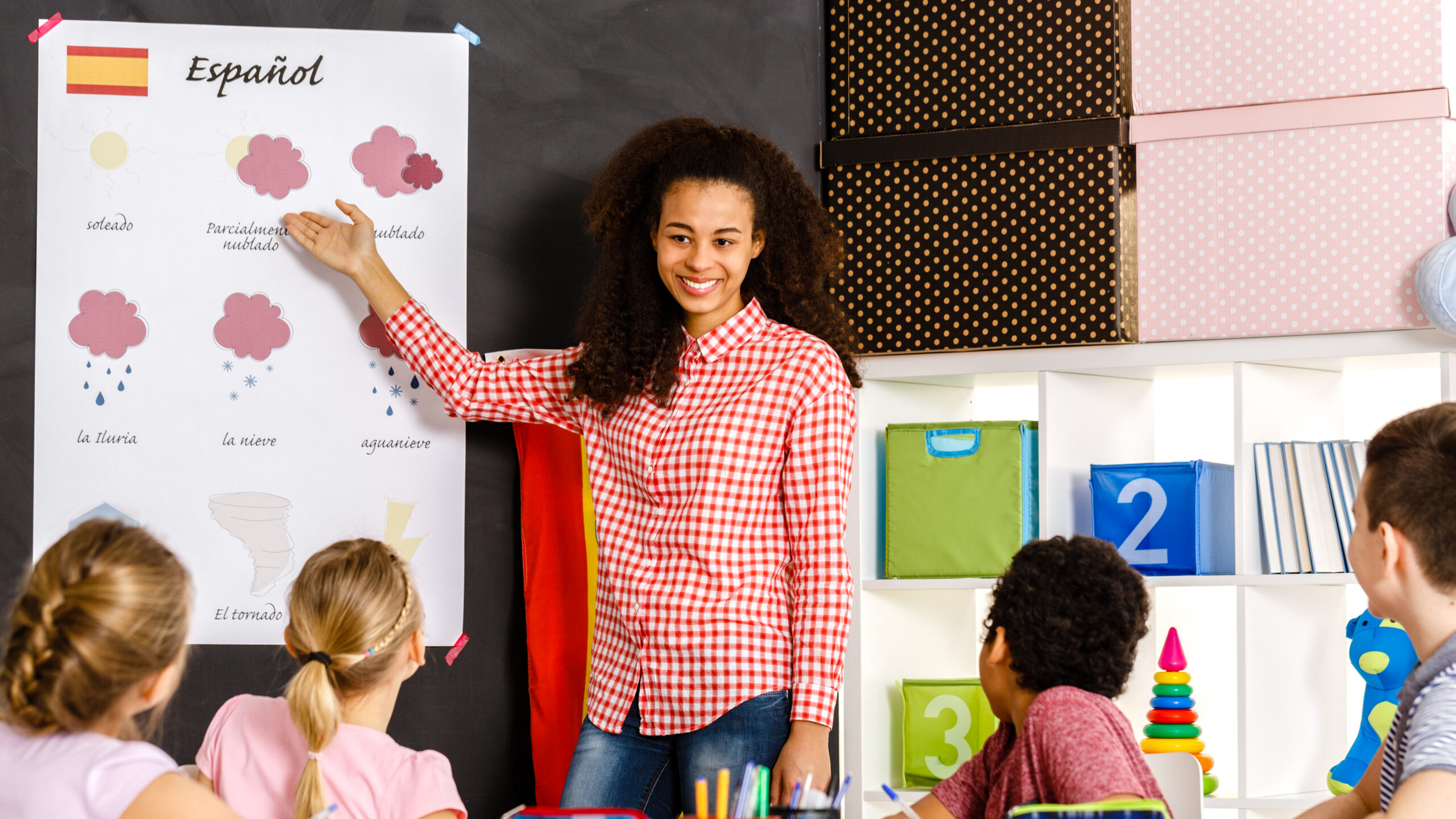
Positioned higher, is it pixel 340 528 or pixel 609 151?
pixel 609 151

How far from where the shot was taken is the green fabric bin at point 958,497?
2.49 m

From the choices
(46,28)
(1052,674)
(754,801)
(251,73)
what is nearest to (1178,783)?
(1052,674)

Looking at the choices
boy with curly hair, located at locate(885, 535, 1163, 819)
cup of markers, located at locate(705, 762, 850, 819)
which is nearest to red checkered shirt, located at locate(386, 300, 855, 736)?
boy with curly hair, located at locate(885, 535, 1163, 819)

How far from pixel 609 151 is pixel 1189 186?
3.29ft

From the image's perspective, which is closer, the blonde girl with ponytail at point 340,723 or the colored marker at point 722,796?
the colored marker at point 722,796

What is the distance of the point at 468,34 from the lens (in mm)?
2232

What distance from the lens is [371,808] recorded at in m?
1.53

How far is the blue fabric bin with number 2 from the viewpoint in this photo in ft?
7.75

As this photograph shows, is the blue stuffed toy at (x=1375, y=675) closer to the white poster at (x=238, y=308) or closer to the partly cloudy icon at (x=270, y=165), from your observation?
the white poster at (x=238, y=308)

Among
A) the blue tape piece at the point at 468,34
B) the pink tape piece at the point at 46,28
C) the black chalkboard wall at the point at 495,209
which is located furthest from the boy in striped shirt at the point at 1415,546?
the pink tape piece at the point at 46,28

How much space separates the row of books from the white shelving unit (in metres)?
0.03

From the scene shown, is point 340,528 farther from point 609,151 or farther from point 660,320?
point 609,151

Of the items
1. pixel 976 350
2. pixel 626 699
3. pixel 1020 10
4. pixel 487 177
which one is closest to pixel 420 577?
pixel 626 699

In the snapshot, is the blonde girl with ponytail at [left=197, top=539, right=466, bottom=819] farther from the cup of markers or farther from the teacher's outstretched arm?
the teacher's outstretched arm
